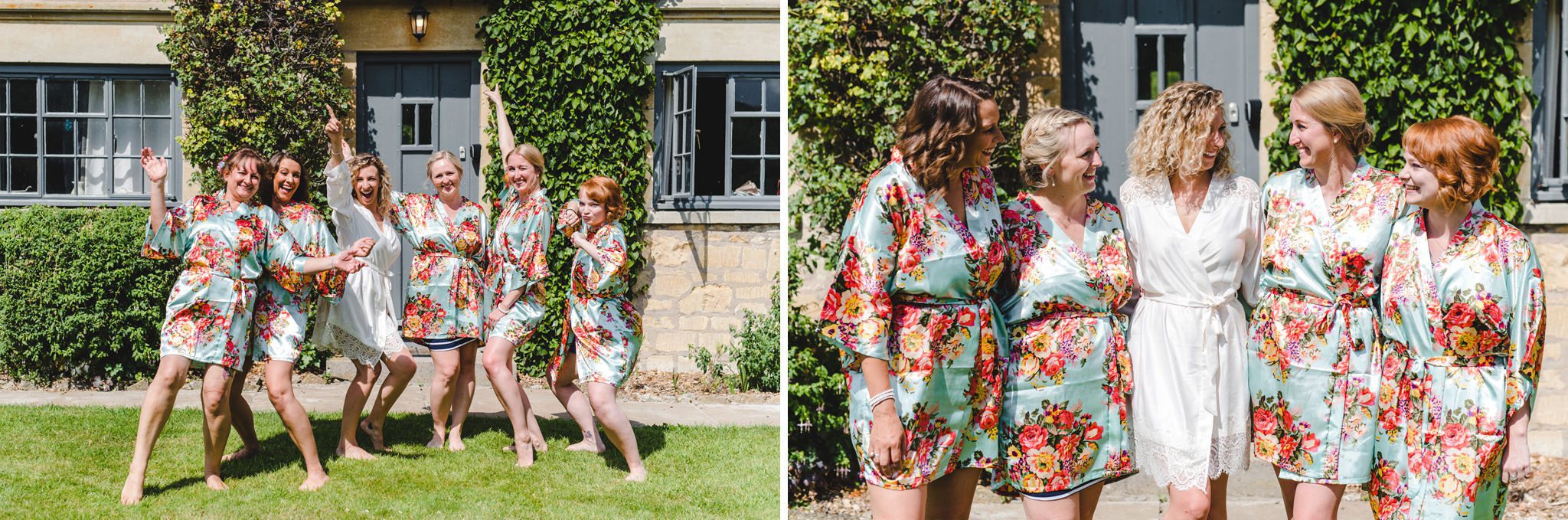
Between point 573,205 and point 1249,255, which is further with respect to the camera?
point 573,205

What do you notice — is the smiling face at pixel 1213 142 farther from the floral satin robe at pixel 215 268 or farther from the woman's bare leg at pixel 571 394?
the floral satin robe at pixel 215 268

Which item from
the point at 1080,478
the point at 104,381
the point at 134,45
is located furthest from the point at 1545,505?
the point at 134,45

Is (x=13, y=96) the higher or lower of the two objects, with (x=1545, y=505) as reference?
higher

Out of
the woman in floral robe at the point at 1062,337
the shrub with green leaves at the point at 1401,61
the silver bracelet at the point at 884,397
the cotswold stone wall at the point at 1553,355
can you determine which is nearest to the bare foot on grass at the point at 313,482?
the silver bracelet at the point at 884,397

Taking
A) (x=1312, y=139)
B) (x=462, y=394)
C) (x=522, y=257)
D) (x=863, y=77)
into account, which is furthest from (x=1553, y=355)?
(x=462, y=394)

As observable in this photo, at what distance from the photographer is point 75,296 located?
7.07m

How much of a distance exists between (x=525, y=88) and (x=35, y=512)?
444 centimetres

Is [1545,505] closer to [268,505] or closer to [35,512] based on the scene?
[268,505]

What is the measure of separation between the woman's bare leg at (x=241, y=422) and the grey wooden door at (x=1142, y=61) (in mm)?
4331

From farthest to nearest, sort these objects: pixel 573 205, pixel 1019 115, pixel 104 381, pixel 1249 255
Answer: pixel 104 381
pixel 1019 115
pixel 573 205
pixel 1249 255

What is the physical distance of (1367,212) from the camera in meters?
3.23

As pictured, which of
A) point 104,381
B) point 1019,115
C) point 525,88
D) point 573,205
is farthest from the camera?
point 525,88

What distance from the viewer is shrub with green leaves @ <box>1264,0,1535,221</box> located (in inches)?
227

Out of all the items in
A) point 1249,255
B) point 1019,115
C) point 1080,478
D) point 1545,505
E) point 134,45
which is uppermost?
point 134,45
